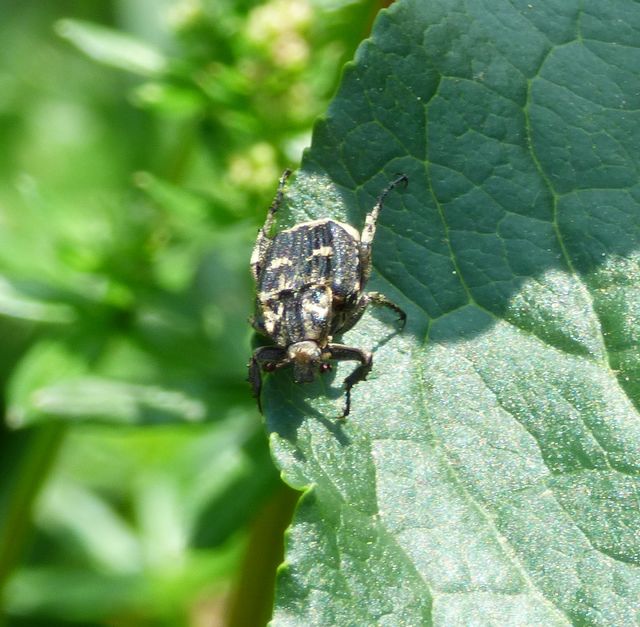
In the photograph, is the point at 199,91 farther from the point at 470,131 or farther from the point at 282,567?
the point at 282,567

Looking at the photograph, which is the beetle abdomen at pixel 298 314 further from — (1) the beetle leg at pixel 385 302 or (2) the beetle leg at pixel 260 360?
(1) the beetle leg at pixel 385 302

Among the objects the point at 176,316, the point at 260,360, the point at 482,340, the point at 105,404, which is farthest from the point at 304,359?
the point at 176,316

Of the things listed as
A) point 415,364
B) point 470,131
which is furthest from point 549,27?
point 415,364

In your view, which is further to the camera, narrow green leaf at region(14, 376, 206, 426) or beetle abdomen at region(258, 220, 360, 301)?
narrow green leaf at region(14, 376, 206, 426)

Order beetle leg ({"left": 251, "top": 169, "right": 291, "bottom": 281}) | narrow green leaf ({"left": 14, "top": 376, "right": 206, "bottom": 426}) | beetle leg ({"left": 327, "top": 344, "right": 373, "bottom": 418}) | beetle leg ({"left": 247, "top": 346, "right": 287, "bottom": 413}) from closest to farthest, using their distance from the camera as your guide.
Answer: beetle leg ({"left": 327, "top": 344, "right": 373, "bottom": 418}) → beetle leg ({"left": 247, "top": 346, "right": 287, "bottom": 413}) → beetle leg ({"left": 251, "top": 169, "right": 291, "bottom": 281}) → narrow green leaf ({"left": 14, "top": 376, "right": 206, "bottom": 426})

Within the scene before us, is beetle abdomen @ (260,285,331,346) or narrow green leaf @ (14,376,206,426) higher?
A: beetle abdomen @ (260,285,331,346)

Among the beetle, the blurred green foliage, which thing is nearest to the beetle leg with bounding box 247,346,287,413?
the beetle

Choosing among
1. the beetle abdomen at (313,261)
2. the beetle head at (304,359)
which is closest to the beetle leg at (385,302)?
the beetle abdomen at (313,261)

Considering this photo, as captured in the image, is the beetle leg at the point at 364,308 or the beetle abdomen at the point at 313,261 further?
the beetle abdomen at the point at 313,261

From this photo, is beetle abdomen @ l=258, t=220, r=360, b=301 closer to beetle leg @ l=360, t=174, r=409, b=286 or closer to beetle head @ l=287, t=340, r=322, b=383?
beetle leg @ l=360, t=174, r=409, b=286
